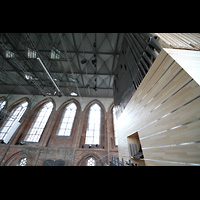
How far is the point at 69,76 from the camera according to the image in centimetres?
872

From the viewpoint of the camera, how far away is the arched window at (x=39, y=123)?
791 centimetres

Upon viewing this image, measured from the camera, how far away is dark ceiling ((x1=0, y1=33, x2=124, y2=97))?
5.92 meters

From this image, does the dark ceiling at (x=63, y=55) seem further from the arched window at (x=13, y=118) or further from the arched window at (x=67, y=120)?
the arched window at (x=13, y=118)

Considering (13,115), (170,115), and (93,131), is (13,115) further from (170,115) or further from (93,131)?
(170,115)

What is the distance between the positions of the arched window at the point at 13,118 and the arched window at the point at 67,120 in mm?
4624

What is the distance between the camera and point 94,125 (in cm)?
859

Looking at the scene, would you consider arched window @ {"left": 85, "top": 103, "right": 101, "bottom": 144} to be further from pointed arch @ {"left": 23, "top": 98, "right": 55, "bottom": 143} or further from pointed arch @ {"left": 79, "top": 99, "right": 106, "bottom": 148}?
pointed arch @ {"left": 23, "top": 98, "right": 55, "bottom": 143}

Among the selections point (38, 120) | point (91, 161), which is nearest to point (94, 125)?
point (91, 161)

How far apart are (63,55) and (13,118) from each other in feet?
28.8

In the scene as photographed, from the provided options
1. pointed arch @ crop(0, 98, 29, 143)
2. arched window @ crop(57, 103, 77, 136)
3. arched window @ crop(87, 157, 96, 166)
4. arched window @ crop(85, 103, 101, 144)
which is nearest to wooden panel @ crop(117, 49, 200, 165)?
arched window @ crop(87, 157, 96, 166)
